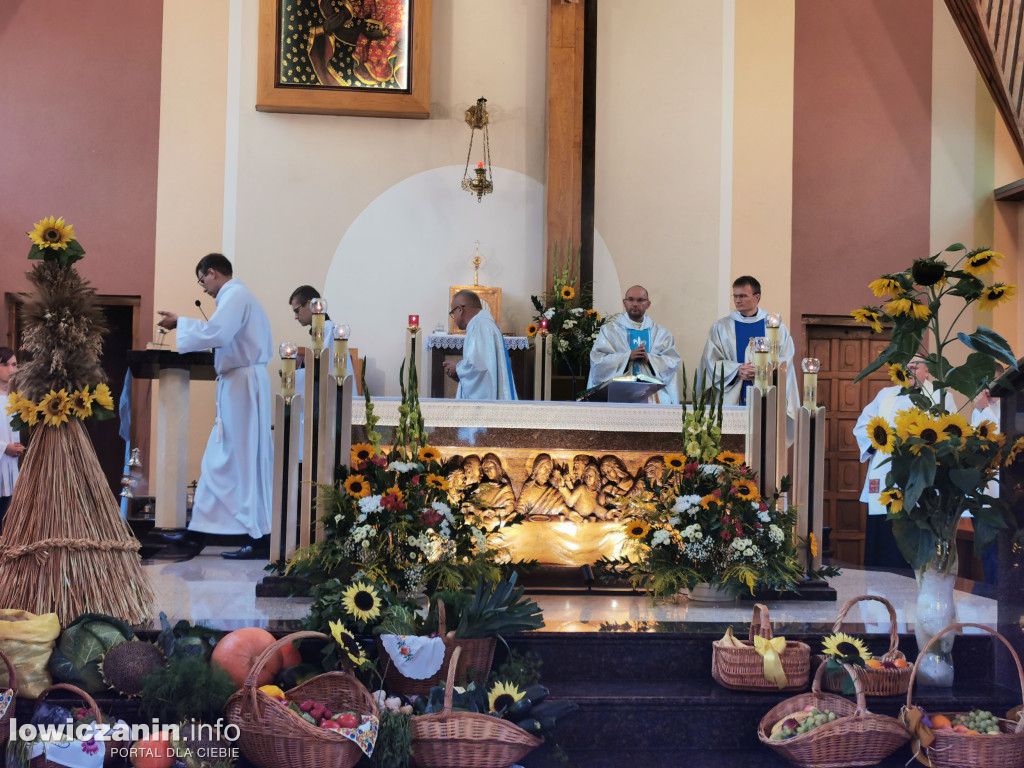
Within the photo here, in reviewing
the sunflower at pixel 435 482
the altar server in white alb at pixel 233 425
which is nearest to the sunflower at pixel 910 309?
the sunflower at pixel 435 482

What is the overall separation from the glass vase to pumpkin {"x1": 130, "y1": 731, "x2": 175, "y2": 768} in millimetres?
2778

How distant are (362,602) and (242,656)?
45cm

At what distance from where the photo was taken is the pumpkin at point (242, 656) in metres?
3.63

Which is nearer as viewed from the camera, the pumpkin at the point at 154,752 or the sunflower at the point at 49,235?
the pumpkin at the point at 154,752

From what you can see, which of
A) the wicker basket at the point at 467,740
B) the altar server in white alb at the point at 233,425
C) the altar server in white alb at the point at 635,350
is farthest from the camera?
the altar server in white alb at the point at 635,350

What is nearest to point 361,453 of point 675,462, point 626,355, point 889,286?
point 675,462

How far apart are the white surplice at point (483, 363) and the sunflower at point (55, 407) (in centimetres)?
344

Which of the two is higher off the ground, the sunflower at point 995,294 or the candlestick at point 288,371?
the sunflower at point 995,294

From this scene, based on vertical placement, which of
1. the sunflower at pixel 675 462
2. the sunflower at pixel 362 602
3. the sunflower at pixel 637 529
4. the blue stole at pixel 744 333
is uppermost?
the blue stole at pixel 744 333

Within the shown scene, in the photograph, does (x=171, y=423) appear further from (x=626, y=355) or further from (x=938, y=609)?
(x=938, y=609)

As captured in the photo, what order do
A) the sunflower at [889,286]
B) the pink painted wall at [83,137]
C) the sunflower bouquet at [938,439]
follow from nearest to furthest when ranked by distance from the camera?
1. the sunflower bouquet at [938,439]
2. the sunflower at [889,286]
3. the pink painted wall at [83,137]

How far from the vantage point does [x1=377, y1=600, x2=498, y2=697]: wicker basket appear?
3764mm

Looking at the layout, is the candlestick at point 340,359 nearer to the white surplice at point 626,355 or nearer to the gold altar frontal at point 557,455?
the gold altar frontal at point 557,455

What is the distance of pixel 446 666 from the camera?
379 cm
